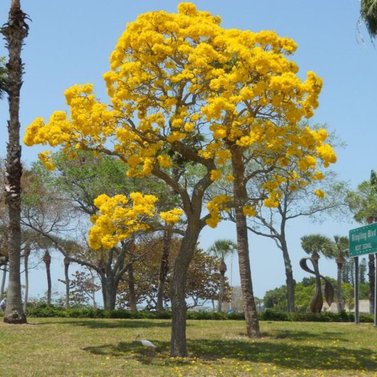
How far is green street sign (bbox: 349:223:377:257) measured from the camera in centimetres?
2766

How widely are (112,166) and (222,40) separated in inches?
Answer: 742

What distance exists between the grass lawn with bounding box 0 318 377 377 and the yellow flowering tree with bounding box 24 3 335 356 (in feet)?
4.81

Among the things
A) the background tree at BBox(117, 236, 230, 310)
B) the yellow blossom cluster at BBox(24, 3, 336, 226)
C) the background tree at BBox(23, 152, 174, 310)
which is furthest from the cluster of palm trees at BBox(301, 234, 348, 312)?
the yellow blossom cluster at BBox(24, 3, 336, 226)

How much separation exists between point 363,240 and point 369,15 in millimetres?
9309

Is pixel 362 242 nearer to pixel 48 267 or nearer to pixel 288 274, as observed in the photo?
pixel 288 274

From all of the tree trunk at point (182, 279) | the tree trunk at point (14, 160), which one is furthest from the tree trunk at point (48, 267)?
the tree trunk at point (182, 279)

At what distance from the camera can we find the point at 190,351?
1711cm

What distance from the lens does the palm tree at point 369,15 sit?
2361 centimetres

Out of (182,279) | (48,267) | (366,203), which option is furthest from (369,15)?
(48,267)

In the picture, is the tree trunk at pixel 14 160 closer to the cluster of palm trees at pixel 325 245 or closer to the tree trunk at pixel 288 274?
the tree trunk at pixel 288 274

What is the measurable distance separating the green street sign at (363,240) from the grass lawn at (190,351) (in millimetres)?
4688

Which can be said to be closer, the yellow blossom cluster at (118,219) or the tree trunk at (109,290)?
the yellow blossom cluster at (118,219)

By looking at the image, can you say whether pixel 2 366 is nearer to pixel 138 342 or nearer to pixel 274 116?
pixel 138 342

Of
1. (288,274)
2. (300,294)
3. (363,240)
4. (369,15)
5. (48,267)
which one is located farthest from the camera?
(300,294)
